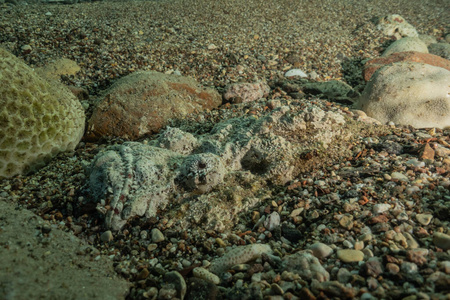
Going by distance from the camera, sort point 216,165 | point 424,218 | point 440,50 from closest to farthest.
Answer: point 424,218, point 216,165, point 440,50

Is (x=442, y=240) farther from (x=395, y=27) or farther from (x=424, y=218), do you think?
(x=395, y=27)

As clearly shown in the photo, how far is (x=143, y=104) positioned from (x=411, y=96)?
314 cm

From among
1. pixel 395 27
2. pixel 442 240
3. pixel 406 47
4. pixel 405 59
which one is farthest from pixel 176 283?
pixel 395 27

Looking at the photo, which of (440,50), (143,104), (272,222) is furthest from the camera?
(440,50)

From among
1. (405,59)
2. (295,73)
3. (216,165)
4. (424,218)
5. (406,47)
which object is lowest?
(216,165)

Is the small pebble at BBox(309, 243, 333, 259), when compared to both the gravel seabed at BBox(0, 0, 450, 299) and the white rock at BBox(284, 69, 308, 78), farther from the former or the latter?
the white rock at BBox(284, 69, 308, 78)

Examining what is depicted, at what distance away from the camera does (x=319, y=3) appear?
25.2ft

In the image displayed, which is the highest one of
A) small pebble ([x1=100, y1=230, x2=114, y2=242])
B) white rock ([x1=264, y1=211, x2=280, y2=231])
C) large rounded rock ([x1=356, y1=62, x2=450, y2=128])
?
large rounded rock ([x1=356, y1=62, x2=450, y2=128])

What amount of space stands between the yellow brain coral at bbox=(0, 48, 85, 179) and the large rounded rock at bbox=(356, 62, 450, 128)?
11.4 ft

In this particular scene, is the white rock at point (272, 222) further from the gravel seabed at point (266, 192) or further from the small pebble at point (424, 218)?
the small pebble at point (424, 218)

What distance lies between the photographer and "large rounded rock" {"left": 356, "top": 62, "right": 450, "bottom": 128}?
3633 mm

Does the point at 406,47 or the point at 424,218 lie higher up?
the point at 406,47

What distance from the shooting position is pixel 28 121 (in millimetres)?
2910

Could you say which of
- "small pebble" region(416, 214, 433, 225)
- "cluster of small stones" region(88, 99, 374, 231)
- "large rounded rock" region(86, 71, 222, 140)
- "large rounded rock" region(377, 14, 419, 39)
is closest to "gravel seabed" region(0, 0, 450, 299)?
"small pebble" region(416, 214, 433, 225)
